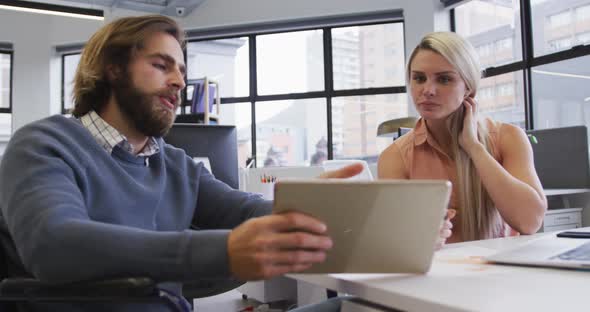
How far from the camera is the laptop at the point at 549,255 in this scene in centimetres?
77

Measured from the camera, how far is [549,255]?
85cm

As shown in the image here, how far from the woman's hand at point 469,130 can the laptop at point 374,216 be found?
769mm

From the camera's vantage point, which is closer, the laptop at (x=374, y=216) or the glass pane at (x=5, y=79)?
the laptop at (x=374, y=216)

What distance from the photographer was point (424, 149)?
153 centimetres

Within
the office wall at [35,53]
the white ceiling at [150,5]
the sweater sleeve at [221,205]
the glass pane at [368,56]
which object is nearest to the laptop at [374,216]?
the sweater sleeve at [221,205]

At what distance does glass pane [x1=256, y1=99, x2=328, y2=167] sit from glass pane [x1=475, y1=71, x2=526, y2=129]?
6.38 feet

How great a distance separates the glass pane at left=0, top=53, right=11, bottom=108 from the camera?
7.00m

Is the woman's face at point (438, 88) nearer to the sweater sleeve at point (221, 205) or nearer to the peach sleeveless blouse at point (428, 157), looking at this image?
the peach sleeveless blouse at point (428, 157)

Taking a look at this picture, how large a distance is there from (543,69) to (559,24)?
0.43 metres

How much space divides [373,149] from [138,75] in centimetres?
509

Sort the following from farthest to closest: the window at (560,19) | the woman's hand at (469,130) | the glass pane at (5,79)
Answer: the glass pane at (5,79), the window at (560,19), the woman's hand at (469,130)

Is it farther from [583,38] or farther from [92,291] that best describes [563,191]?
[92,291]

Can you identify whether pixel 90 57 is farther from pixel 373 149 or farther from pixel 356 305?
pixel 373 149

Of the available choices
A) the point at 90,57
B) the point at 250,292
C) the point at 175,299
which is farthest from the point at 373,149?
the point at 175,299
